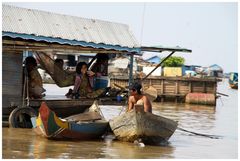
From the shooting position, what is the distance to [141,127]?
10.0 meters

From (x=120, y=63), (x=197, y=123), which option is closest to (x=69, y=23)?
(x=197, y=123)

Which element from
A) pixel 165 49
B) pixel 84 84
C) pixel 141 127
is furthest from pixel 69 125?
pixel 165 49

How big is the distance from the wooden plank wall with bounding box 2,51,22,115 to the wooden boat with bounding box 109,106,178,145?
2.31m

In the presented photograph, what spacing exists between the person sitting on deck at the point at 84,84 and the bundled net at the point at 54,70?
224 millimetres

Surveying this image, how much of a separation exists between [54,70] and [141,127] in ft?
10.4

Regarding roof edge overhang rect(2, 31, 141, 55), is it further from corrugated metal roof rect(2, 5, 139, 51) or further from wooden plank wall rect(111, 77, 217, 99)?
wooden plank wall rect(111, 77, 217, 99)

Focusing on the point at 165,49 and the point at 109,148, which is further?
the point at 165,49

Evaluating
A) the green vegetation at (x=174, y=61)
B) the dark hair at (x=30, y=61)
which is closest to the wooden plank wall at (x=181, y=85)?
the green vegetation at (x=174, y=61)

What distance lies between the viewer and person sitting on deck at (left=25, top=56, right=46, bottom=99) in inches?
463

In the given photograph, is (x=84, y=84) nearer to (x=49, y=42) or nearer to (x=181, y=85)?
(x=49, y=42)

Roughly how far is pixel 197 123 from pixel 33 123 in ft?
23.8

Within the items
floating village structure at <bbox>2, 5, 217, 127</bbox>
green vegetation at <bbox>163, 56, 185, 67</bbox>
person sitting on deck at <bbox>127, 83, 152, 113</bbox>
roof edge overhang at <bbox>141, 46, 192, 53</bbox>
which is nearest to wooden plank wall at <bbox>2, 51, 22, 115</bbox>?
floating village structure at <bbox>2, 5, 217, 127</bbox>

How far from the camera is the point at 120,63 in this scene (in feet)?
122

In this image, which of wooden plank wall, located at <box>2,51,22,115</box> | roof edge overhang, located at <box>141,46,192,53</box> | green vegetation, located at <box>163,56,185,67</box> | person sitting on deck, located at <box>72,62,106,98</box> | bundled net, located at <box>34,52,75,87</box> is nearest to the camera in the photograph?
wooden plank wall, located at <box>2,51,22,115</box>
